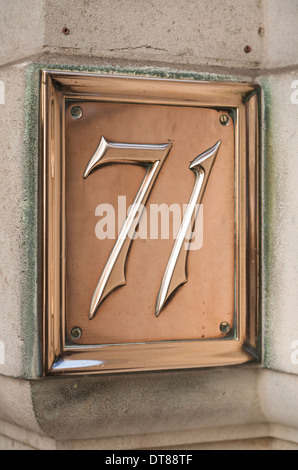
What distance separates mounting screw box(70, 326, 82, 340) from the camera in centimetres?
168

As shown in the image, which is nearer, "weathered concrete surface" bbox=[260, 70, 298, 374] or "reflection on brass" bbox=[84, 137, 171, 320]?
"reflection on brass" bbox=[84, 137, 171, 320]

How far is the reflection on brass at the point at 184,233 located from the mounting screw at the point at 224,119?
0.06 metres

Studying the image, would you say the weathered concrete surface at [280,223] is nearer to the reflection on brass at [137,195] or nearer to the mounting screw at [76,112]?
the reflection on brass at [137,195]

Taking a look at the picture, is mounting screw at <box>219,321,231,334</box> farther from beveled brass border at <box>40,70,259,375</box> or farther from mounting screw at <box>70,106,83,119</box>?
mounting screw at <box>70,106,83,119</box>

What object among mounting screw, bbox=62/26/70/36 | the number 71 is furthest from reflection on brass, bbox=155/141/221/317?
mounting screw, bbox=62/26/70/36

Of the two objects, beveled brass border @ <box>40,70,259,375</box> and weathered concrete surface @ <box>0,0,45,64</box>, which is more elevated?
weathered concrete surface @ <box>0,0,45,64</box>

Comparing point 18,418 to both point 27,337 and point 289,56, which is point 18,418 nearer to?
point 27,337

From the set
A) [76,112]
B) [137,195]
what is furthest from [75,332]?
[76,112]

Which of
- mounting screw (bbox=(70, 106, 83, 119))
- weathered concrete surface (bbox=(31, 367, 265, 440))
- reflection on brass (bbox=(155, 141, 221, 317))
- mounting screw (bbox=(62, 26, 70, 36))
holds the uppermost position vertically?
mounting screw (bbox=(62, 26, 70, 36))

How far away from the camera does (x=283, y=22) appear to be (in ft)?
6.07

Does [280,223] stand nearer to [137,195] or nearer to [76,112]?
[137,195]

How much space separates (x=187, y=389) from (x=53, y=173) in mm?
726

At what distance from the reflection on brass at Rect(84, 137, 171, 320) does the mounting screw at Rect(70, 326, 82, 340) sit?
47 millimetres

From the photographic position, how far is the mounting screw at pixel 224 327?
182 cm
